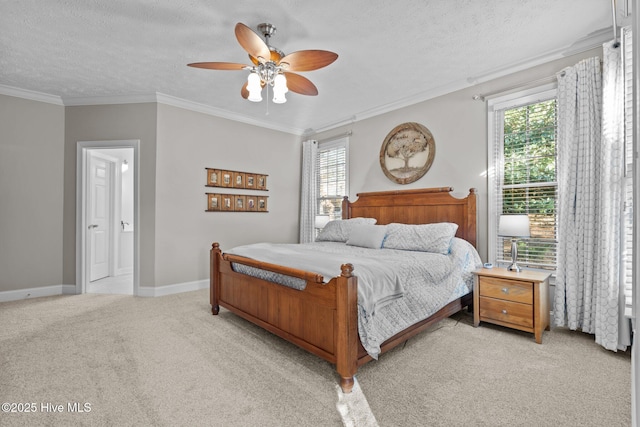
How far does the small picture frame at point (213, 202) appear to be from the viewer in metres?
4.50

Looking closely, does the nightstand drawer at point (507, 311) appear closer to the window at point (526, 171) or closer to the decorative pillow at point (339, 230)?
the window at point (526, 171)

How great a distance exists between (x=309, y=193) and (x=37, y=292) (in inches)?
158

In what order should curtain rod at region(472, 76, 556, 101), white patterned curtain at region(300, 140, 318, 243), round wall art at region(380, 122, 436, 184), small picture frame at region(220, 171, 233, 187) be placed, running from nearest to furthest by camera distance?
1. curtain rod at region(472, 76, 556, 101)
2. round wall art at region(380, 122, 436, 184)
3. small picture frame at region(220, 171, 233, 187)
4. white patterned curtain at region(300, 140, 318, 243)

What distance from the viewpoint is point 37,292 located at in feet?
12.9

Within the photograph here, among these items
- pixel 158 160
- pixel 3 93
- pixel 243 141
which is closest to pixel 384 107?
pixel 243 141

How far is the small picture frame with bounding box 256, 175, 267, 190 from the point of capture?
5035 millimetres

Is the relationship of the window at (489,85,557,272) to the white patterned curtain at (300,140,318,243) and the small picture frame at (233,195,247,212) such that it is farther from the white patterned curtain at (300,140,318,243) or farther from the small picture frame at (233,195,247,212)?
the small picture frame at (233,195,247,212)

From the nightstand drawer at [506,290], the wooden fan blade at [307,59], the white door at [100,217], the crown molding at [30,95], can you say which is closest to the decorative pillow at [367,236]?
the nightstand drawer at [506,290]

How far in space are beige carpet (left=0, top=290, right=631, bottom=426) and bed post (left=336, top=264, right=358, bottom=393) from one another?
5.1 inches

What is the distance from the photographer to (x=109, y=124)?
13.5 feet

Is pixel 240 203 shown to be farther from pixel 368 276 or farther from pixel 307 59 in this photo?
pixel 368 276

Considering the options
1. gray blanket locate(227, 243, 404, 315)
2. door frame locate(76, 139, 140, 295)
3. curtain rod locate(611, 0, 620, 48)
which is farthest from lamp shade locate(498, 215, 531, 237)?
door frame locate(76, 139, 140, 295)

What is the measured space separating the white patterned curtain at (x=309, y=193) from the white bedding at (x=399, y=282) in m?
2.30

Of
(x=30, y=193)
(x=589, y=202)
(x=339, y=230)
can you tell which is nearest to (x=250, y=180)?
(x=339, y=230)
